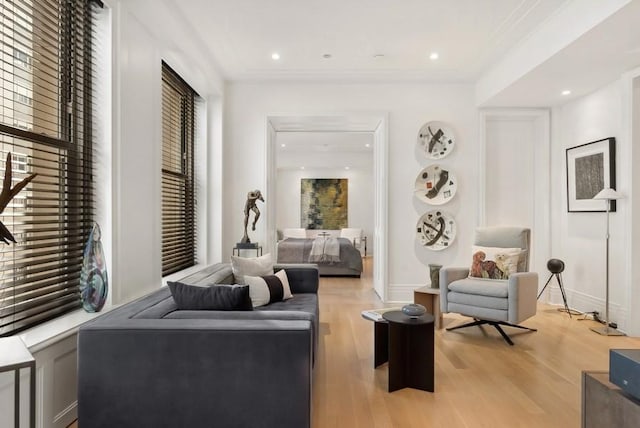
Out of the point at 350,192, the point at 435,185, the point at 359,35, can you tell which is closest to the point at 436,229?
the point at 435,185

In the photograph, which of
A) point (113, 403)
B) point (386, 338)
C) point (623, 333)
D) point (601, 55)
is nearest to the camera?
point (113, 403)

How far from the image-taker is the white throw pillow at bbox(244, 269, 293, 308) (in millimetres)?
3107

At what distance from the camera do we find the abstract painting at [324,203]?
10.7 meters

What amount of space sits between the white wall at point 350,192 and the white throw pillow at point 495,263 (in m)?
6.68

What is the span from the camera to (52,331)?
198cm

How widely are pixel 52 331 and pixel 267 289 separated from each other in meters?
1.48

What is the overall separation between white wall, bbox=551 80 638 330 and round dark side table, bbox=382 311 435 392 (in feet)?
8.05

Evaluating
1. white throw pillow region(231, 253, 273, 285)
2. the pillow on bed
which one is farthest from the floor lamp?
the pillow on bed

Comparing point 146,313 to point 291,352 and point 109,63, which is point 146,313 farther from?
point 109,63

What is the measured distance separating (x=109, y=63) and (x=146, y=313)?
59.7 inches

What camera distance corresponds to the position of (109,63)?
248 centimetres

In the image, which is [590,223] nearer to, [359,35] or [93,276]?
[359,35]

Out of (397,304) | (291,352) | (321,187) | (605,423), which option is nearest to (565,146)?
(397,304)

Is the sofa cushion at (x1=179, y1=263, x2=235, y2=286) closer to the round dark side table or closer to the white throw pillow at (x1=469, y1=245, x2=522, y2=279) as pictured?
the round dark side table
